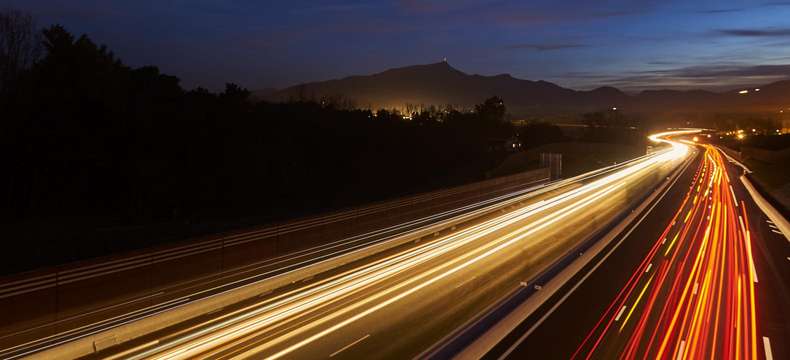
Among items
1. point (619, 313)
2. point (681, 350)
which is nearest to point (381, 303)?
point (619, 313)

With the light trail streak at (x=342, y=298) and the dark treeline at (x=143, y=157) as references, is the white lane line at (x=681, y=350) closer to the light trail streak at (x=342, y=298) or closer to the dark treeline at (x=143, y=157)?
the light trail streak at (x=342, y=298)

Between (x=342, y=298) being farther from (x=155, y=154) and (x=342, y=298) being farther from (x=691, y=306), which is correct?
(x=155, y=154)

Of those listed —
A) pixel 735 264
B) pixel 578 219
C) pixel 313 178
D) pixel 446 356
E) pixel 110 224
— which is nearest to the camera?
pixel 446 356

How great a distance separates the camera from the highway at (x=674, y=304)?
10305mm

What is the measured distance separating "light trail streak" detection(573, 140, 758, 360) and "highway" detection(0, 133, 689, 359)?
8.53ft

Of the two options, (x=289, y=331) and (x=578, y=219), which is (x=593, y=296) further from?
(x=578, y=219)

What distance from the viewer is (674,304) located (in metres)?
12.8

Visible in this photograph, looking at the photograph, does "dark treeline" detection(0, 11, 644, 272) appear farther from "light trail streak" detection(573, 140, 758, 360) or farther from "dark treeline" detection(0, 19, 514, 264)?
"light trail streak" detection(573, 140, 758, 360)

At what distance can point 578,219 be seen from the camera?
88.6 feet

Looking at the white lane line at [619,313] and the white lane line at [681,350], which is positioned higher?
the white lane line at [681,350]

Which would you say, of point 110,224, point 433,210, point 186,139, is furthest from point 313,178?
point 433,210

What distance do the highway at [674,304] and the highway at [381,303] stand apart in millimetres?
1564

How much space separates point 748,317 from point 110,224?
95.0ft

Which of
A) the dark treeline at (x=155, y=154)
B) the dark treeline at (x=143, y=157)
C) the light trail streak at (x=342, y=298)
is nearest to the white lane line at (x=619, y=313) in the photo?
the light trail streak at (x=342, y=298)
